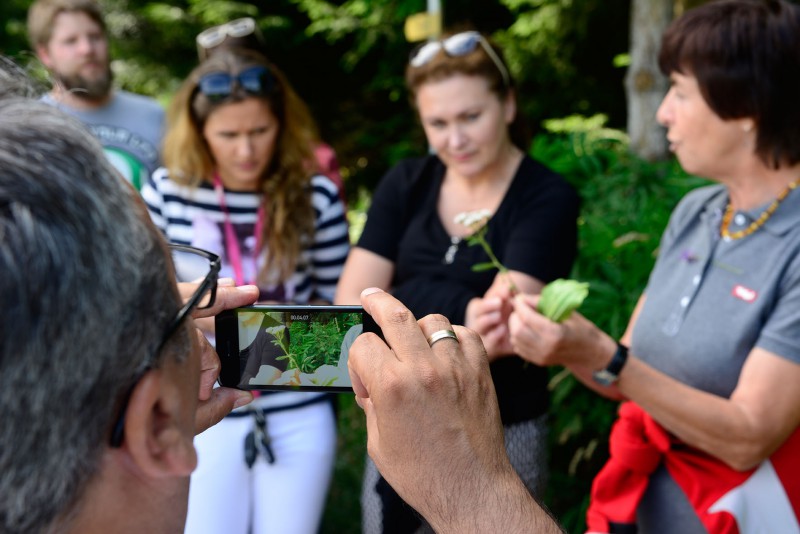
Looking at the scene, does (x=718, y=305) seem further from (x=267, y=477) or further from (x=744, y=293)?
(x=267, y=477)

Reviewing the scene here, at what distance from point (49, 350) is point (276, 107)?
93.4 inches

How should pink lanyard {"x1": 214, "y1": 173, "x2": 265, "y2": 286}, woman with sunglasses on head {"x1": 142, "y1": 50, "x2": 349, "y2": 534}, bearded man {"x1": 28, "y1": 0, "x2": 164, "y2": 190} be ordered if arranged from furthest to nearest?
1. bearded man {"x1": 28, "y1": 0, "x2": 164, "y2": 190}
2. pink lanyard {"x1": 214, "y1": 173, "x2": 265, "y2": 286}
3. woman with sunglasses on head {"x1": 142, "y1": 50, "x2": 349, "y2": 534}

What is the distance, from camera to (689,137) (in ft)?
7.81

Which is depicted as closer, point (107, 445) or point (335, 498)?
point (107, 445)

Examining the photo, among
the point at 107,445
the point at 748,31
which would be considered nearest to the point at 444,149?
the point at 748,31

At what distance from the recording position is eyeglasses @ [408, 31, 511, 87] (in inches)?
113

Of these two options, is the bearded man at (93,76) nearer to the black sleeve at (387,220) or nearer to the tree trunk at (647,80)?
the black sleeve at (387,220)

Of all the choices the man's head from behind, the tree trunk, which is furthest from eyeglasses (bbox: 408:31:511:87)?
the tree trunk

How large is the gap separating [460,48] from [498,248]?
2.61 feet

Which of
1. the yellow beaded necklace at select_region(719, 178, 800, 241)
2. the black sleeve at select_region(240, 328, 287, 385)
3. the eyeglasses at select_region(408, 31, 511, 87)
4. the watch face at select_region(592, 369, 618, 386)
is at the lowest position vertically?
the watch face at select_region(592, 369, 618, 386)

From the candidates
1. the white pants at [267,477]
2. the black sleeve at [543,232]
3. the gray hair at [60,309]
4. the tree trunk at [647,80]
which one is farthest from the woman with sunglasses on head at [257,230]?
the tree trunk at [647,80]

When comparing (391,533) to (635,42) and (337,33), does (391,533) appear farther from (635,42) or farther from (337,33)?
(337,33)

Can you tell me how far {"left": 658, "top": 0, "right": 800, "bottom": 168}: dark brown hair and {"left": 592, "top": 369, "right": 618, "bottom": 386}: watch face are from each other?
0.78 metres

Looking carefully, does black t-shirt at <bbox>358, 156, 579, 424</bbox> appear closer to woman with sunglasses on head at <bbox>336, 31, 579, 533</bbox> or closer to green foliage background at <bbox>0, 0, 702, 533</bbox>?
woman with sunglasses on head at <bbox>336, 31, 579, 533</bbox>
